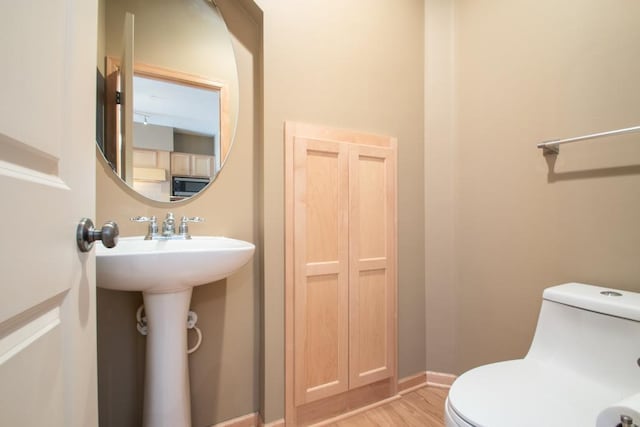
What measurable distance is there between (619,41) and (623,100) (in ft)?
0.78

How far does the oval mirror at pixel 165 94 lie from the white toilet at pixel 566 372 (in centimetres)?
133

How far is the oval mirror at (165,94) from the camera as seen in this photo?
46.1 inches

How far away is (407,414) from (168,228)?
1.51m

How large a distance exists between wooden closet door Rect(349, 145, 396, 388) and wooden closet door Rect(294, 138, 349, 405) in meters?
0.05

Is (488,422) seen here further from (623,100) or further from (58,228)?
(623,100)

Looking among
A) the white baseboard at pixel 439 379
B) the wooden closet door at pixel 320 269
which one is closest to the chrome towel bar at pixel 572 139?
the wooden closet door at pixel 320 269

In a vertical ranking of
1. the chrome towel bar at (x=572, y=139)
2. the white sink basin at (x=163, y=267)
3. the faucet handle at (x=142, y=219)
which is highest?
the chrome towel bar at (x=572, y=139)

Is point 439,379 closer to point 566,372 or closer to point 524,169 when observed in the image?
point 566,372

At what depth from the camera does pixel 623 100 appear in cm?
111

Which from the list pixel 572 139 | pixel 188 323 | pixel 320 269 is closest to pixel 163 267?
pixel 188 323

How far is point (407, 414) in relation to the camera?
148 cm

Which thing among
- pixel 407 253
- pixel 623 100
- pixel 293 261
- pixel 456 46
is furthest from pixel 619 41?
pixel 293 261

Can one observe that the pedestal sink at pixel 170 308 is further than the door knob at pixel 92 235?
Yes

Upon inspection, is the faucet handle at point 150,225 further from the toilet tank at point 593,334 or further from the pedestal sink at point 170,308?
the toilet tank at point 593,334
